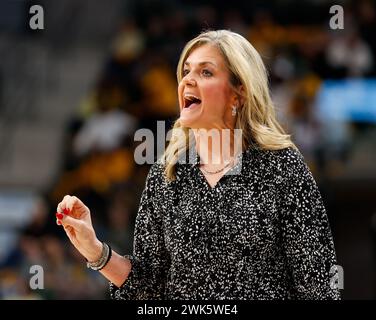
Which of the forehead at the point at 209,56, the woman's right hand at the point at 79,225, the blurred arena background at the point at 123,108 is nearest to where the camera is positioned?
the woman's right hand at the point at 79,225

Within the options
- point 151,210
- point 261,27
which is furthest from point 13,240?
point 151,210

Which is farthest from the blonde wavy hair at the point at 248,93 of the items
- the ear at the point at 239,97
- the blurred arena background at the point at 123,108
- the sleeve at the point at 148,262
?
the blurred arena background at the point at 123,108

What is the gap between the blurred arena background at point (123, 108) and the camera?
710 centimetres

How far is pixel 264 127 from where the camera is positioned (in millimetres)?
2545

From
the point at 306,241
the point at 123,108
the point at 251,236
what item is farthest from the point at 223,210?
the point at 123,108

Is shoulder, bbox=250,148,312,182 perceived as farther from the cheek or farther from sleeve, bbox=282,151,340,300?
the cheek

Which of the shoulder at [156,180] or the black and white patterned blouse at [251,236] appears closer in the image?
the black and white patterned blouse at [251,236]

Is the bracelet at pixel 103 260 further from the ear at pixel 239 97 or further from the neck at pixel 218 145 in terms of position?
the ear at pixel 239 97

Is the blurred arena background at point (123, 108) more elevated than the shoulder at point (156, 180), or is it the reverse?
the blurred arena background at point (123, 108)

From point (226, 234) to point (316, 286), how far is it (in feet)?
0.88

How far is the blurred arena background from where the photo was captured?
7.10 metres

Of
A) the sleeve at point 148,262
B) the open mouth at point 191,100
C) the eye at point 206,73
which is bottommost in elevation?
the sleeve at point 148,262

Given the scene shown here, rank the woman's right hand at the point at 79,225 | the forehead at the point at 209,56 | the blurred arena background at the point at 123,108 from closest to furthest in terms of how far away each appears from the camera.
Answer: the woman's right hand at the point at 79,225
the forehead at the point at 209,56
the blurred arena background at the point at 123,108

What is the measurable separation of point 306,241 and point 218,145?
0.37 meters
